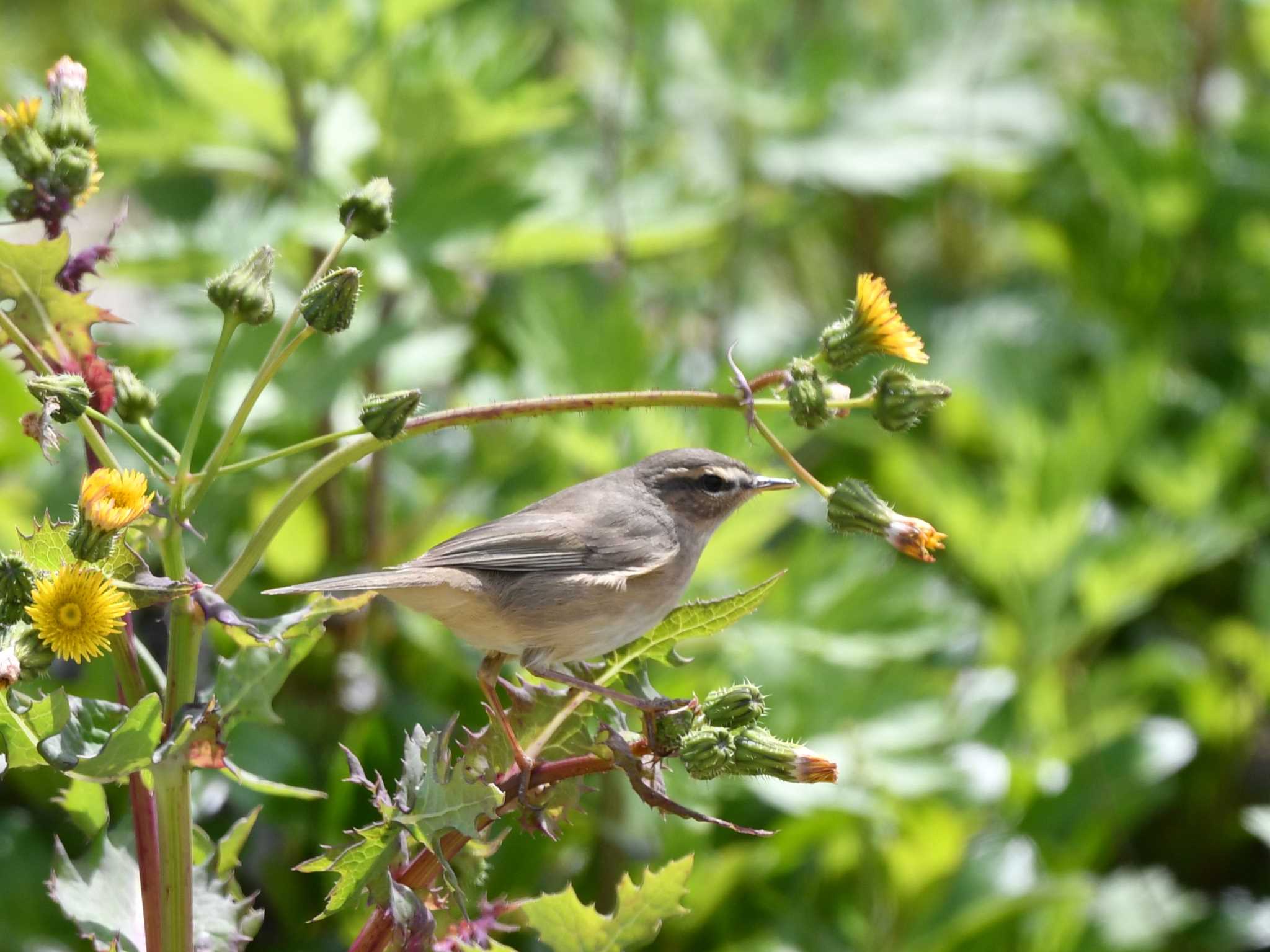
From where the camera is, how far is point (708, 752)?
47.5 inches

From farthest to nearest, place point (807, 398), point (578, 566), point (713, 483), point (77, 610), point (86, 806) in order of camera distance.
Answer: point (713, 483), point (578, 566), point (86, 806), point (807, 398), point (77, 610)

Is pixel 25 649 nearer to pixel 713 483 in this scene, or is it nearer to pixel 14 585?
pixel 14 585

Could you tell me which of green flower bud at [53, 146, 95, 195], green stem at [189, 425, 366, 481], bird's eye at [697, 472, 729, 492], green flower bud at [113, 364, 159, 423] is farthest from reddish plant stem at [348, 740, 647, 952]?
bird's eye at [697, 472, 729, 492]

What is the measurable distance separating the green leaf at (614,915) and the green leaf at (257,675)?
31 cm

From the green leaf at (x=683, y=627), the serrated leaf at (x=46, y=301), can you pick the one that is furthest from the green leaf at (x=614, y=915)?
the serrated leaf at (x=46, y=301)

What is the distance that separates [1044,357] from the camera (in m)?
4.20

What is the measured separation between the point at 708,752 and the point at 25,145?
2.76 ft

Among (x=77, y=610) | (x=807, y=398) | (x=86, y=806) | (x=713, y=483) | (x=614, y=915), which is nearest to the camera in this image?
(x=77, y=610)

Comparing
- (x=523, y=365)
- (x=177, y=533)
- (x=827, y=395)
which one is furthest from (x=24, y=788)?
(x=827, y=395)

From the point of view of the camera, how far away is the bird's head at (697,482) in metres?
2.04

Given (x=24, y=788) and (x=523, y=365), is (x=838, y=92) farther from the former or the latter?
(x=24, y=788)

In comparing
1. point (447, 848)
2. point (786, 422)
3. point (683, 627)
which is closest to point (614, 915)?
point (447, 848)

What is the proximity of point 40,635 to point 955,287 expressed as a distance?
4.03m

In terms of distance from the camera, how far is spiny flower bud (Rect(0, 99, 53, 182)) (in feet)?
4.05
